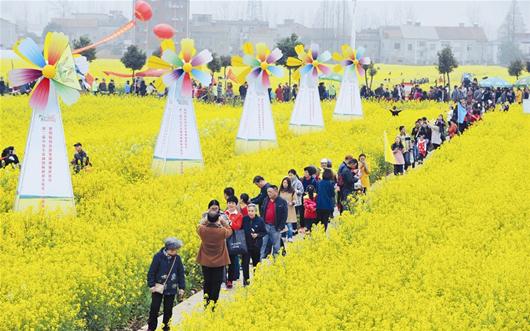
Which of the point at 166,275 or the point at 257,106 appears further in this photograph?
the point at 257,106

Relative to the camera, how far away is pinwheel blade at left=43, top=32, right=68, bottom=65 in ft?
52.4

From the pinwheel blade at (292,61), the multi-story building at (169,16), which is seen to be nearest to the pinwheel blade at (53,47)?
the pinwheel blade at (292,61)

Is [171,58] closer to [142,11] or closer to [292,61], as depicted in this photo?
[292,61]

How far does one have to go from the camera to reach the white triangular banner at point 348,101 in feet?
110

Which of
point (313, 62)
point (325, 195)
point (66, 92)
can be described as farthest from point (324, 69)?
point (325, 195)

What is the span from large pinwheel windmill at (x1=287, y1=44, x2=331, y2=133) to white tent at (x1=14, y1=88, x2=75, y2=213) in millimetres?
13574

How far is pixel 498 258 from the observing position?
11148 mm

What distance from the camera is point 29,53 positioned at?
15852 mm

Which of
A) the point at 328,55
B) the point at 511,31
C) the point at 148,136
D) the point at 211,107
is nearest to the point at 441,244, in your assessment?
the point at 148,136

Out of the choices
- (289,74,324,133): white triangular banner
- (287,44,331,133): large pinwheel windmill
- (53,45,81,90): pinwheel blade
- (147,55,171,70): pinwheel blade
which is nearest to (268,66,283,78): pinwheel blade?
(287,44,331,133): large pinwheel windmill

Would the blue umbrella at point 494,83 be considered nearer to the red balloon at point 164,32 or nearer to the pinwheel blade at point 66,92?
the red balloon at point 164,32

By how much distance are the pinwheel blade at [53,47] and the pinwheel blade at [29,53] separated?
139mm

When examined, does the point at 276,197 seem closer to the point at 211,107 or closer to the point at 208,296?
the point at 208,296

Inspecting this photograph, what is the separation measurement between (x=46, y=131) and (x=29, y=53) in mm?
1603
